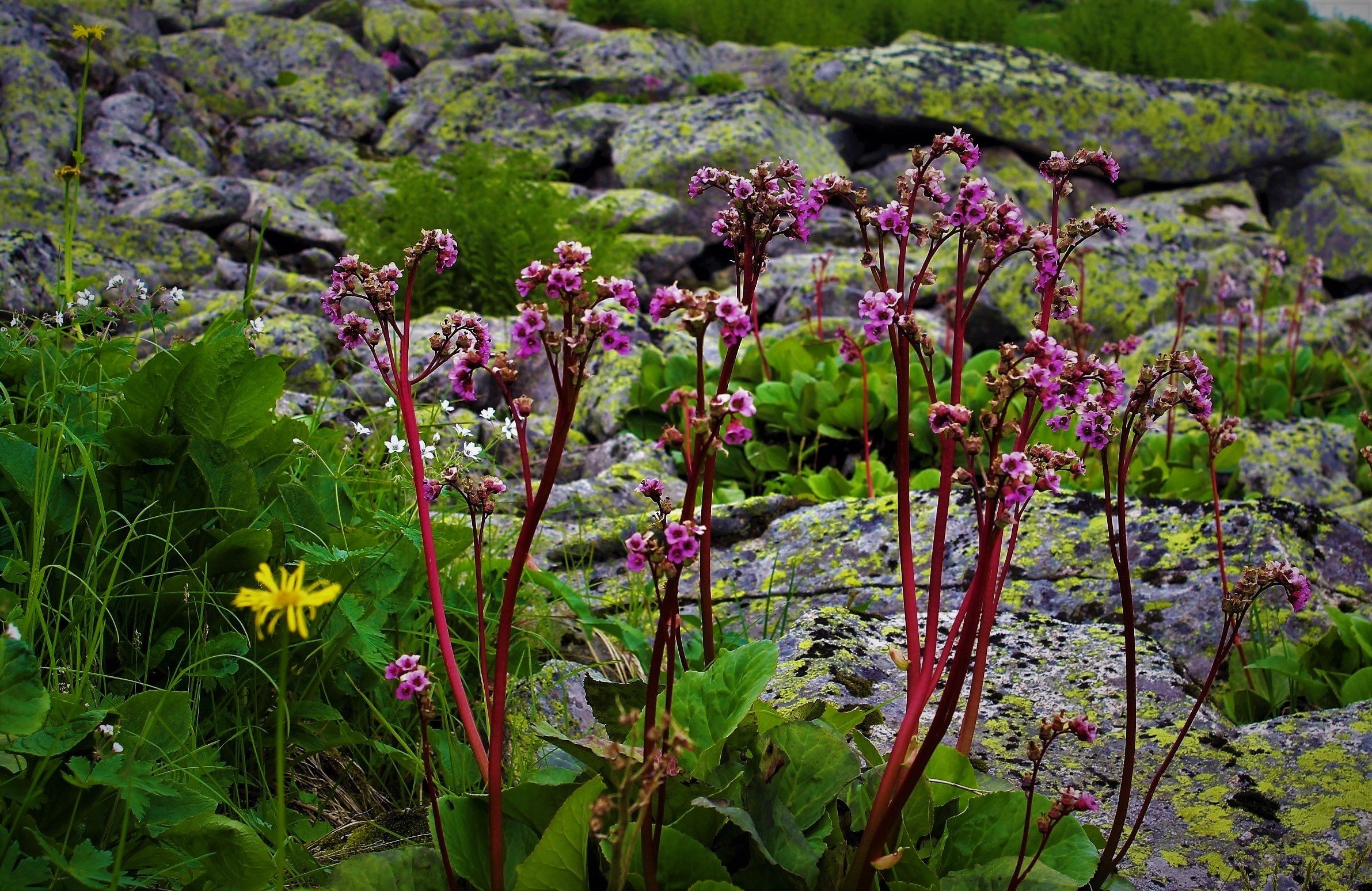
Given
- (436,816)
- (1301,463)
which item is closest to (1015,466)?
(436,816)

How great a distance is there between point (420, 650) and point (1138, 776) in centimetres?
159

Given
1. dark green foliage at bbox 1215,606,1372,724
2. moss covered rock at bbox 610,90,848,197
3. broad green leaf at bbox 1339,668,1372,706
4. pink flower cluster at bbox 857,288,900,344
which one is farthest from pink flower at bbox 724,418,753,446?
moss covered rock at bbox 610,90,848,197

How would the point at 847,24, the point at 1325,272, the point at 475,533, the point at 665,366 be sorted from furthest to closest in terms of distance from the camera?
the point at 847,24 < the point at 1325,272 < the point at 665,366 < the point at 475,533

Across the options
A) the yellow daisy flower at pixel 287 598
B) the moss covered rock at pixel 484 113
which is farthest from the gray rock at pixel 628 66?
the yellow daisy flower at pixel 287 598

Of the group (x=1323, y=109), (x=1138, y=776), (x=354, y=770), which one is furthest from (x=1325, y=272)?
(x=354, y=770)

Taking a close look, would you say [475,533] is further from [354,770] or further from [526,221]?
[526,221]

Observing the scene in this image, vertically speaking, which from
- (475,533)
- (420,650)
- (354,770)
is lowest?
(354,770)

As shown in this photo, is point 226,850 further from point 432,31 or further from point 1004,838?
point 432,31

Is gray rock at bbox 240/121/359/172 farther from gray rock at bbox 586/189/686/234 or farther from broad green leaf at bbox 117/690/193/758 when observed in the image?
broad green leaf at bbox 117/690/193/758

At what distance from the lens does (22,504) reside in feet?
6.27

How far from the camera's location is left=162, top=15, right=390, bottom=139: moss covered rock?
1408cm

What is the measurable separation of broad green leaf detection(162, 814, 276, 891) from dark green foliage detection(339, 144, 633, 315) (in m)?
5.65

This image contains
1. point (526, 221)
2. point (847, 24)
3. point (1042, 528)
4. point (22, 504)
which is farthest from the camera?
point (847, 24)

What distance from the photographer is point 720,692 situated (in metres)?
1.52
